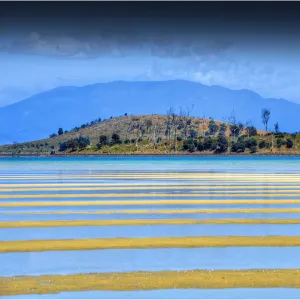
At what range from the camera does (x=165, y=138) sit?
155 metres

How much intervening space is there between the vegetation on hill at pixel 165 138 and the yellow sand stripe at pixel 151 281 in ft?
408

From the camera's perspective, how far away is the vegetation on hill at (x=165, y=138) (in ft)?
447

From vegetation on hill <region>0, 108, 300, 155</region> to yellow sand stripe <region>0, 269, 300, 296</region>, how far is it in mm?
124343

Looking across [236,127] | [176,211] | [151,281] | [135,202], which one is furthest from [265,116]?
[151,281]

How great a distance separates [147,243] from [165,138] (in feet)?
473

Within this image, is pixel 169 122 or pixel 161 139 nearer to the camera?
pixel 161 139

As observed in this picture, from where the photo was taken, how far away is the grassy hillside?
447ft

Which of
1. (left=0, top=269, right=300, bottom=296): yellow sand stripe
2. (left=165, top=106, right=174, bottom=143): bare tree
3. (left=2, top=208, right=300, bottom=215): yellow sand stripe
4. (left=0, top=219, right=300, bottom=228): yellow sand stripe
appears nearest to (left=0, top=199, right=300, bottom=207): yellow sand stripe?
(left=2, top=208, right=300, bottom=215): yellow sand stripe

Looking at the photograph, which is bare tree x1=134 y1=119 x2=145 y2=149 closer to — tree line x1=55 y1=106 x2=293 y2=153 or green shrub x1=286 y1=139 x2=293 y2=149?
tree line x1=55 y1=106 x2=293 y2=153

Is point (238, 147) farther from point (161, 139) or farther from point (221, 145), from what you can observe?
point (161, 139)

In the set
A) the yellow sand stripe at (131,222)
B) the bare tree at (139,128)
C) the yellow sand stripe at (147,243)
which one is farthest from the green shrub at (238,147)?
the yellow sand stripe at (147,243)

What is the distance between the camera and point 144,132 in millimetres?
161750

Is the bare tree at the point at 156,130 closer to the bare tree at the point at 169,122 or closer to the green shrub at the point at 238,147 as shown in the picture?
the bare tree at the point at 169,122

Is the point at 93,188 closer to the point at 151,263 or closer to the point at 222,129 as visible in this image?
the point at 151,263
